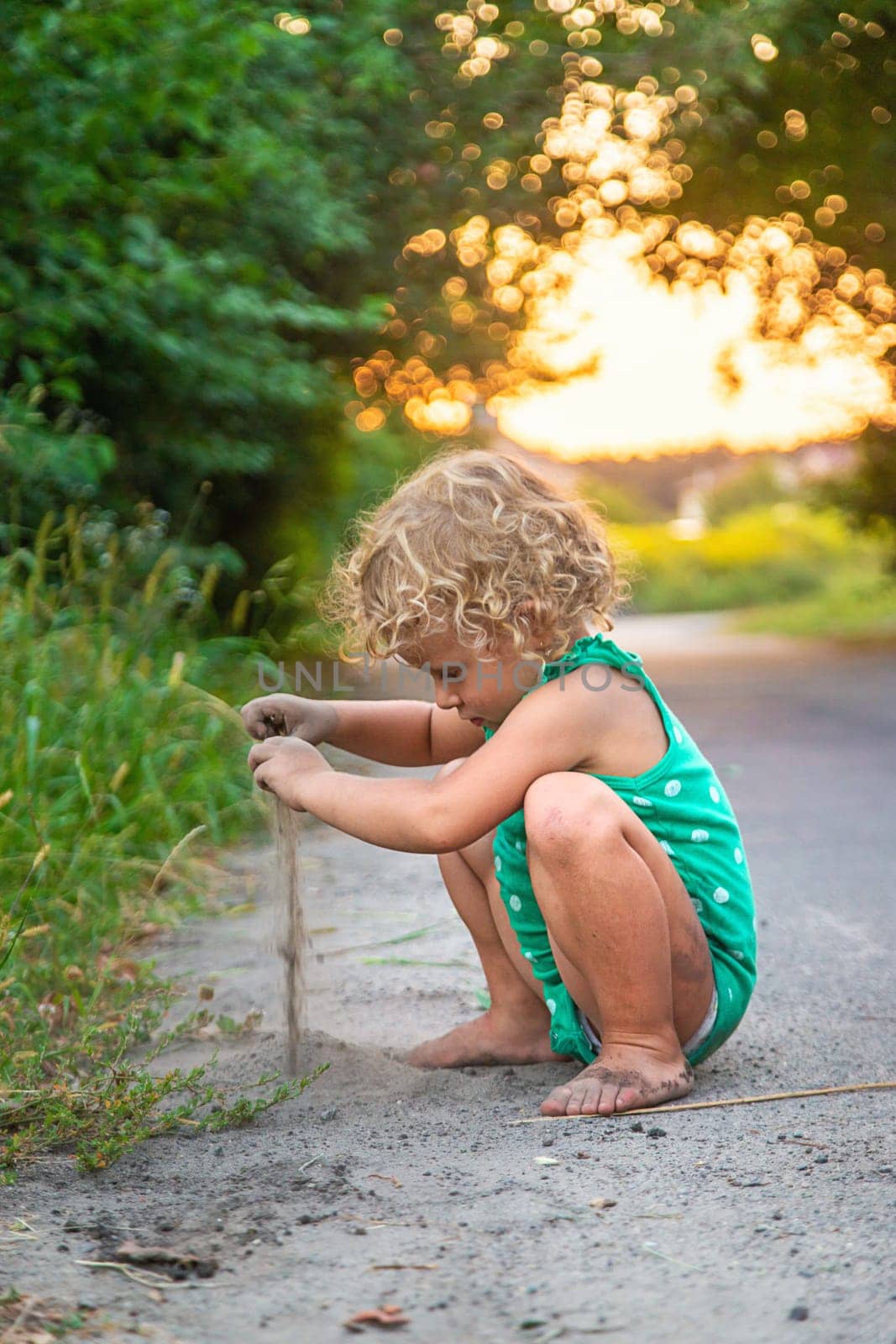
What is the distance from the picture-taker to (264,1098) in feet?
7.51

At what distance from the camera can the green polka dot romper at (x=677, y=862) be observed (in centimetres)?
220

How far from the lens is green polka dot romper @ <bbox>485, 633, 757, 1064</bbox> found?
2.20 m

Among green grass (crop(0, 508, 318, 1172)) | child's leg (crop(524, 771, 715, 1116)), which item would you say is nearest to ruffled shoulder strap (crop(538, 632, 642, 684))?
child's leg (crop(524, 771, 715, 1116))

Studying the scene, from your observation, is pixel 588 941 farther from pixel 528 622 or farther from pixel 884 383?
pixel 884 383

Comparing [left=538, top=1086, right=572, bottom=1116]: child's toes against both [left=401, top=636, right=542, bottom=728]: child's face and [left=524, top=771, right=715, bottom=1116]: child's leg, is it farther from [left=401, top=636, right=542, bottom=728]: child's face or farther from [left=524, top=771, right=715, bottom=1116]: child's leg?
[left=401, top=636, right=542, bottom=728]: child's face

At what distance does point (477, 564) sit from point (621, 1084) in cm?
84

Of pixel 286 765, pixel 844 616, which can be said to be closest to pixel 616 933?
pixel 286 765

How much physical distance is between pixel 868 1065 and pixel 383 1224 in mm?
1056

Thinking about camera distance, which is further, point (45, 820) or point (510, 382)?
point (510, 382)

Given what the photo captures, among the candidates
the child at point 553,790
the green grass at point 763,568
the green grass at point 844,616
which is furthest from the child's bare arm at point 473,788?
the green grass at point 763,568

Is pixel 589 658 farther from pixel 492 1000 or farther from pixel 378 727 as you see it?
pixel 492 1000

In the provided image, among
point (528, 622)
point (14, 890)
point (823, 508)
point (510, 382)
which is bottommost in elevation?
point (14, 890)

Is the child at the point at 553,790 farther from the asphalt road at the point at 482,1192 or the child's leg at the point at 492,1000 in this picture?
the asphalt road at the point at 482,1192

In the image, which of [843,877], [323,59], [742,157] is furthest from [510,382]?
[843,877]
